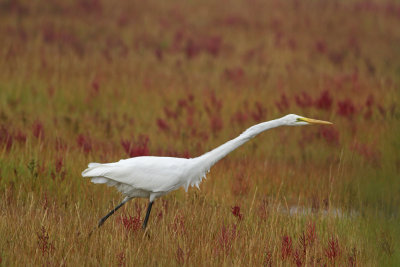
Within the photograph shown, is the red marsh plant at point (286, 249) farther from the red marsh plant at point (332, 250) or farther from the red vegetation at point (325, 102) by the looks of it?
the red vegetation at point (325, 102)

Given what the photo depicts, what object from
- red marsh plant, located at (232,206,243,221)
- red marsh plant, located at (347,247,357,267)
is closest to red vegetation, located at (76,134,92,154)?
red marsh plant, located at (232,206,243,221)

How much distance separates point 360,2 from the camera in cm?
1995

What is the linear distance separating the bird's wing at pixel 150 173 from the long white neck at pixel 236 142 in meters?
0.16

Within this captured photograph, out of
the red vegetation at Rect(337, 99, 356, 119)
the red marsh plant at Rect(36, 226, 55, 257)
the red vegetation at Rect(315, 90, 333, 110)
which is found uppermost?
the red vegetation at Rect(315, 90, 333, 110)

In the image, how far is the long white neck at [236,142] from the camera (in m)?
4.21

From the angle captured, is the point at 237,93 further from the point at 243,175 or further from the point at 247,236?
the point at 247,236

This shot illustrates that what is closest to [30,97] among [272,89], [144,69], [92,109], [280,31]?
[92,109]

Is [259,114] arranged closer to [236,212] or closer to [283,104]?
[283,104]

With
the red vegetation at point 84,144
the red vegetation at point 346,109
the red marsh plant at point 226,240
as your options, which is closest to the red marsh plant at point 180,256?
the red marsh plant at point 226,240

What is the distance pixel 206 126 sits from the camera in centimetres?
909

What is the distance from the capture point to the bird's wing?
4395 mm

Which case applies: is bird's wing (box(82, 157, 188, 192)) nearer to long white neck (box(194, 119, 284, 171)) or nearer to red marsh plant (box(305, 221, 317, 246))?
long white neck (box(194, 119, 284, 171))

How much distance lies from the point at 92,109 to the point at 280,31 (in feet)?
24.4

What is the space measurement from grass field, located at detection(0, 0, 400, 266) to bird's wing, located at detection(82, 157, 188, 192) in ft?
0.94
